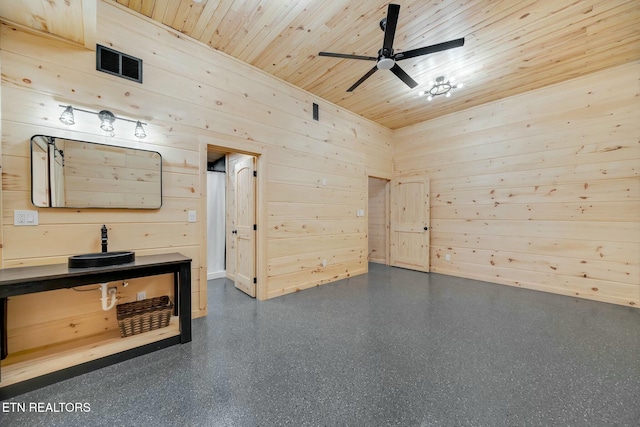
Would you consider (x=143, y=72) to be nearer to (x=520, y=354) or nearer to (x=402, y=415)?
(x=402, y=415)

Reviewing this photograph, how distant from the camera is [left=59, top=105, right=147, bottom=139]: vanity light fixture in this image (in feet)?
6.76

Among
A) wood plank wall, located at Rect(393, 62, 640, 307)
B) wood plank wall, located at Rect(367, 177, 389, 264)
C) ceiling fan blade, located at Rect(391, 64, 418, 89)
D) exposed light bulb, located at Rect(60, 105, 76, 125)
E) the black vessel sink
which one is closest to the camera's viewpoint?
the black vessel sink

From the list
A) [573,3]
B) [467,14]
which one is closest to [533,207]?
[573,3]

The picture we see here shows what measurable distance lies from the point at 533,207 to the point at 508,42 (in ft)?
8.07

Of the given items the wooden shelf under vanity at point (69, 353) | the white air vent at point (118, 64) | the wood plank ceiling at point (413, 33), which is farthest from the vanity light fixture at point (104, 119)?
the wooden shelf under vanity at point (69, 353)

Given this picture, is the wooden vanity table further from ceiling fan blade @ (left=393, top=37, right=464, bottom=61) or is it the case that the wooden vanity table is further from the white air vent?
ceiling fan blade @ (left=393, top=37, right=464, bottom=61)

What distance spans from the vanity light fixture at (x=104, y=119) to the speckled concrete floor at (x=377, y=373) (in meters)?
2.00

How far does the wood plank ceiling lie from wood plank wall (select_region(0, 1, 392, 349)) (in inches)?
8.9

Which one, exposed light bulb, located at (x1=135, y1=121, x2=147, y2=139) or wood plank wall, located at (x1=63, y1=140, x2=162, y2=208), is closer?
wood plank wall, located at (x1=63, y1=140, x2=162, y2=208)

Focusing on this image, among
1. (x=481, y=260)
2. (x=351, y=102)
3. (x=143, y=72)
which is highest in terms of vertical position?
(x=351, y=102)

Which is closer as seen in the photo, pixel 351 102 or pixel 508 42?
pixel 508 42

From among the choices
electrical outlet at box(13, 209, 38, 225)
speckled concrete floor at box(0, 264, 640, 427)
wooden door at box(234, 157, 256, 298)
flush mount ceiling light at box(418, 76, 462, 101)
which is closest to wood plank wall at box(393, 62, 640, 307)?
flush mount ceiling light at box(418, 76, 462, 101)

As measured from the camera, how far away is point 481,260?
Answer: 4387 millimetres

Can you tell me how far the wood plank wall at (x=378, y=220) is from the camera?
227 inches
